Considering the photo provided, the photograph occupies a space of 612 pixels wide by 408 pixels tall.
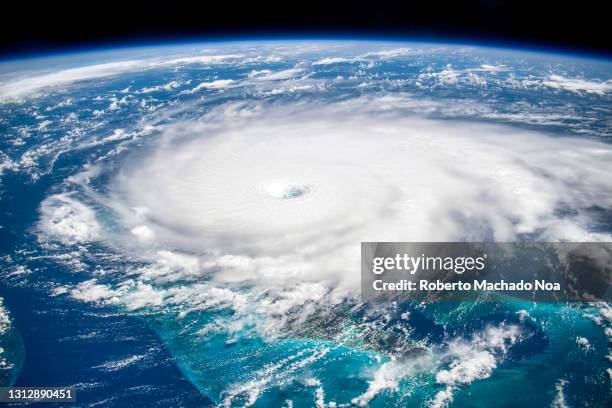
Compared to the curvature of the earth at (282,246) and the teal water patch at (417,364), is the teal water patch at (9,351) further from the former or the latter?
the teal water patch at (417,364)

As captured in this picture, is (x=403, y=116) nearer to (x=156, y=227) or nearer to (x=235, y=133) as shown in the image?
(x=235, y=133)

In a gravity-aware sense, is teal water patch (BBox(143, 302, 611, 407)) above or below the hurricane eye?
below

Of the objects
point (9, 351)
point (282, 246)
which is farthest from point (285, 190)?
point (9, 351)

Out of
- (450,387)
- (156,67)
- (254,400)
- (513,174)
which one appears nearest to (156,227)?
(254,400)

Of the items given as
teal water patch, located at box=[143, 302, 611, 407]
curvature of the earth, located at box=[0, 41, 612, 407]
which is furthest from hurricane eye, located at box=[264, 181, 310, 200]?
teal water patch, located at box=[143, 302, 611, 407]

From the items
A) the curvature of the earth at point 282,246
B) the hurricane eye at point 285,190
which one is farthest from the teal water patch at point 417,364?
the hurricane eye at point 285,190

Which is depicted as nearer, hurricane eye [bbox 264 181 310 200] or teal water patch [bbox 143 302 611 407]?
teal water patch [bbox 143 302 611 407]

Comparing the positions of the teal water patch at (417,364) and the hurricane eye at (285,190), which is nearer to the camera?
the teal water patch at (417,364)

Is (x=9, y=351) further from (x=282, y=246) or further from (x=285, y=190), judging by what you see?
(x=285, y=190)

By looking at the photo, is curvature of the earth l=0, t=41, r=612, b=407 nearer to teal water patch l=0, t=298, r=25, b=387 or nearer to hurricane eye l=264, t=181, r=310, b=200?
teal water patch l=0, t=298, r=25, b=387
